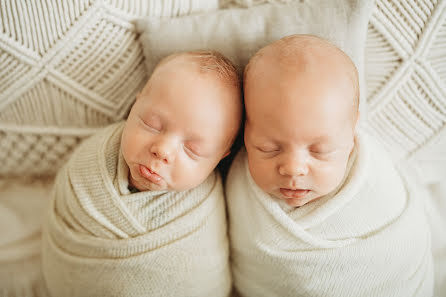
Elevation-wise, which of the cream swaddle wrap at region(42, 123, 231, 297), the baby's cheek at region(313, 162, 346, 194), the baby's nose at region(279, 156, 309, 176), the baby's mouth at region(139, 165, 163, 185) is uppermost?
the baby's nose at region(279, 156, 309, 176)

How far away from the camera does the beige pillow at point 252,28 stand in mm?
962

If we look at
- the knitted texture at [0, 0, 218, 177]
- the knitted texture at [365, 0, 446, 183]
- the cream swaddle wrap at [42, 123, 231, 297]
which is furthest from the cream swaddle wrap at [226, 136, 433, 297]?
the knitted texture at [0, 0, 218, 177]

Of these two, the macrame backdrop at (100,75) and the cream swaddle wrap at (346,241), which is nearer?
the cream swaddle wrap at (346,241)

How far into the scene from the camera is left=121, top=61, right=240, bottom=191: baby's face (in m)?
0.84

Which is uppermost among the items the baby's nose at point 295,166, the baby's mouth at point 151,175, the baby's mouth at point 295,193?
the baby's nose at point 295,166

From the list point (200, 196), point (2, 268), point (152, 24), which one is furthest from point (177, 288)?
point (152, 24)

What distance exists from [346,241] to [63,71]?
0.95 meters

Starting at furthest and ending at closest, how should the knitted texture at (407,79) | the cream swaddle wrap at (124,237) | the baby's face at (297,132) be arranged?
the knitted texture at (407,79) < the cream swaddle wrap at (124,237) < the baby's face at (297,132)

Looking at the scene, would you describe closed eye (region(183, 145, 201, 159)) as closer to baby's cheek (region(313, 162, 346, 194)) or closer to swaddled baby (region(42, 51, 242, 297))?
swaddled baby (region(42, 51, 242, 297))

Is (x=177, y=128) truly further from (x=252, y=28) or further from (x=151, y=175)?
(x=252, y=28)

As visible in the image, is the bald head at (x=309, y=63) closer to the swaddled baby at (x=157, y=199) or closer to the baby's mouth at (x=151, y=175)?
the swaddled baby at (x=157, y=199)

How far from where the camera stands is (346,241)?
0.86 m

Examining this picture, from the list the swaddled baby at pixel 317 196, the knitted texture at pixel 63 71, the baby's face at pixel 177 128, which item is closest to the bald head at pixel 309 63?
the swaddled baby at pixel 317 196

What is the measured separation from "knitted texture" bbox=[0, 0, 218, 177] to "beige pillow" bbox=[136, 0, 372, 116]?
66 millimetres
